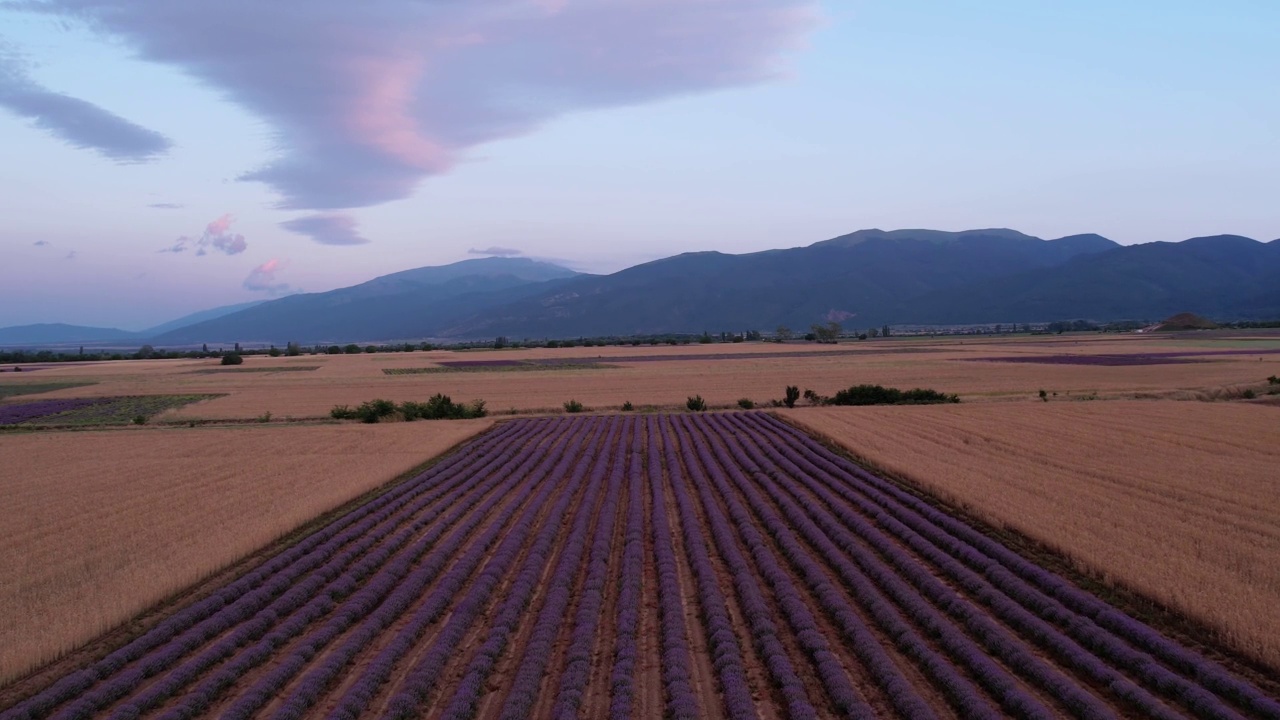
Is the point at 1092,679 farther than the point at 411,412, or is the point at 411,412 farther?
the point at 411,412

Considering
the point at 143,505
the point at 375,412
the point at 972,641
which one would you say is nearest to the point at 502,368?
the point at 375,412

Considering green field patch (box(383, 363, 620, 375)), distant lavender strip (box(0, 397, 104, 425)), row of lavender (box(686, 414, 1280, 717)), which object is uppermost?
green field patch (box(383, 363, 620, 375))

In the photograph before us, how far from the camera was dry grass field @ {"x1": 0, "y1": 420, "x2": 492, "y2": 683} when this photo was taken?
11.6m

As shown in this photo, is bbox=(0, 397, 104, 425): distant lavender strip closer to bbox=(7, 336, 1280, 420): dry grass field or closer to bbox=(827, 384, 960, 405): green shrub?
bbox=(7, 336, 1280, 420): dry grass field

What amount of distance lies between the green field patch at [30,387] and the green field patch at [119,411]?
1061 centimetres

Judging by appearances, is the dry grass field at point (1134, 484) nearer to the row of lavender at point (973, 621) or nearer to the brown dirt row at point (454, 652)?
the row of lavender at point (973, 621)

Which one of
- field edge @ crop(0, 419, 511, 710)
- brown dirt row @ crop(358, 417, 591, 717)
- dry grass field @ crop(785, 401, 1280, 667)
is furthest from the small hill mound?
field edge @ crop(0, 419, 511, 710)

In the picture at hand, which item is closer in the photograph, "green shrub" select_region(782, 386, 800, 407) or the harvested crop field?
the harvested crop field

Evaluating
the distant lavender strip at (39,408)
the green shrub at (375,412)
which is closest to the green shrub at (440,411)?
the green shrub at (375,412)

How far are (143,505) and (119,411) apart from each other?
3342 centimetres

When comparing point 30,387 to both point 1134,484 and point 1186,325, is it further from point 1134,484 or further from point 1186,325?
point 1186,325

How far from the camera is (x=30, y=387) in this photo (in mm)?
65812

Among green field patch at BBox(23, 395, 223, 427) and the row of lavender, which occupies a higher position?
green field patch at BBox(23, 395, 223, 427)

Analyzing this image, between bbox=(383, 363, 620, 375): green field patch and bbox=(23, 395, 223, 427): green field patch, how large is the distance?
2267cm
